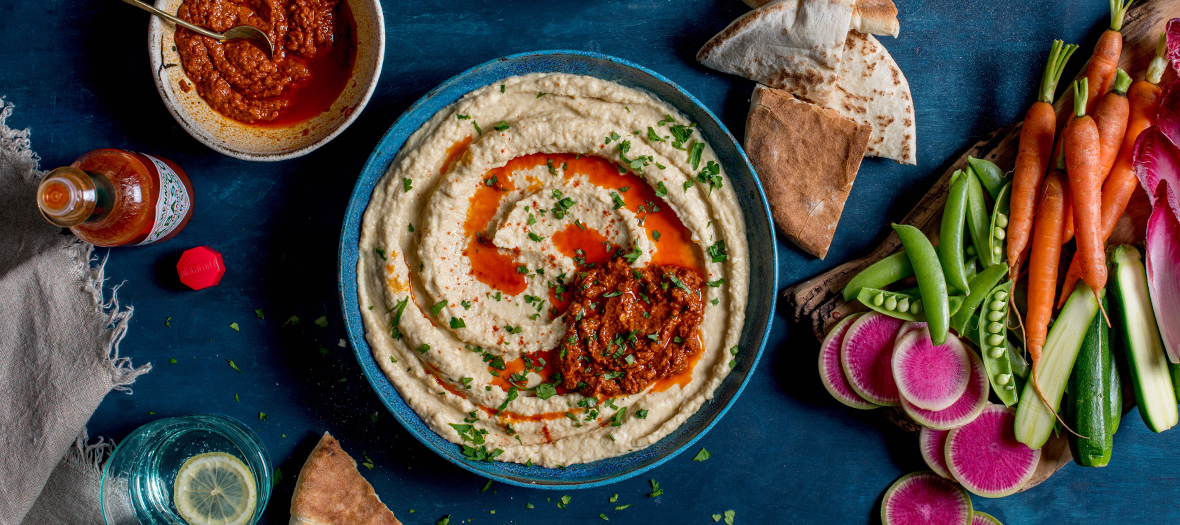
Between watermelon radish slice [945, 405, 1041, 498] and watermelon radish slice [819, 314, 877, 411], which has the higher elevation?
watermelon radish slice [819, 314, 877, 411]

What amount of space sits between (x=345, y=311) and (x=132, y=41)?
7.15 feet

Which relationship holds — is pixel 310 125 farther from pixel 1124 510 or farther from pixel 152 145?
pixel 1124 510

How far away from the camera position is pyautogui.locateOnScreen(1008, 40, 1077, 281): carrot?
348 cm

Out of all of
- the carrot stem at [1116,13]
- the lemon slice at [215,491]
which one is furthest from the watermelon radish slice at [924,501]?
the lemon slice at [215,491]

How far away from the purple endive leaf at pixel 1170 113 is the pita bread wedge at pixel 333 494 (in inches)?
192

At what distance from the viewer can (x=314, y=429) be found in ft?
12.4

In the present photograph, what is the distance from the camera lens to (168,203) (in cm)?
332

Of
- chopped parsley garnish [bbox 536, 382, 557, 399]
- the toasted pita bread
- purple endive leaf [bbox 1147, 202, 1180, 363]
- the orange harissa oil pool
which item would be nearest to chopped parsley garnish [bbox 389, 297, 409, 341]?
the orange harissa oil pool

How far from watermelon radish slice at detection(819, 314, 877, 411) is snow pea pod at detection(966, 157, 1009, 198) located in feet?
3.53

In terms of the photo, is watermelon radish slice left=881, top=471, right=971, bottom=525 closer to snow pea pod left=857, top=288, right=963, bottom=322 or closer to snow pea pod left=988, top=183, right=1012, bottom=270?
snow pea pod left=857, top=288, right=963, bottom=322

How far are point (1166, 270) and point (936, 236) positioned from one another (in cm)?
118

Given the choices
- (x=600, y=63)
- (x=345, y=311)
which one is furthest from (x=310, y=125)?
(x=600, y=63)

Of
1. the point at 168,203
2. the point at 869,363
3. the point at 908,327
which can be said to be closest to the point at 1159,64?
the point at 908,327

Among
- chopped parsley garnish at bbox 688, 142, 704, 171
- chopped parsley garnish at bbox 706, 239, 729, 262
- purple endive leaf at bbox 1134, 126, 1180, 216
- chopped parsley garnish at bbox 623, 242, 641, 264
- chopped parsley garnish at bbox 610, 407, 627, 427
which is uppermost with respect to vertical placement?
purple endive leaf at bbox 1134, 126, 1180, 216
